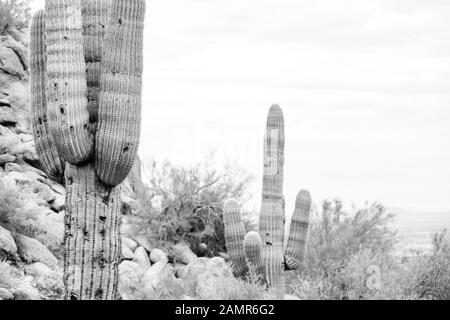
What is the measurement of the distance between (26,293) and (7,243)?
1.00m

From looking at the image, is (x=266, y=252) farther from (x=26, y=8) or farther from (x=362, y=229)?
(x=26, y=8)

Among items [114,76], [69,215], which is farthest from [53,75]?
[69,215]

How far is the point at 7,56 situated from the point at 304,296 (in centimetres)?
927

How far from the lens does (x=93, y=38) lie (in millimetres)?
9008

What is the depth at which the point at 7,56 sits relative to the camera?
18438mm

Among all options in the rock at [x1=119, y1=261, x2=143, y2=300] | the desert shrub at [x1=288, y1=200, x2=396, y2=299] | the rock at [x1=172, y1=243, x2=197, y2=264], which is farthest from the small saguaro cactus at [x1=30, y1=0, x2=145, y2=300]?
the rock at [x1=172, y1=243, x2=197, y2=264]

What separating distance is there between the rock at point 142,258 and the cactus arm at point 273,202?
3.73 metres

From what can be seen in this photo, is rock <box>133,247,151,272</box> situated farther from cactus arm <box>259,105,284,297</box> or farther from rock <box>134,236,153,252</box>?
cactus arm <box>259,105,284,297</box>

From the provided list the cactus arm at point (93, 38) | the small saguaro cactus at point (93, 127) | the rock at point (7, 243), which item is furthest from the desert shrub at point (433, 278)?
the cactus arm at point (93, 38)

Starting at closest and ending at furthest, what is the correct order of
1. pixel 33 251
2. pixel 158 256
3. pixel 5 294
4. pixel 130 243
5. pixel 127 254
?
pixel 5 294
pixel 33 251
pixel 127 254
pixel 130 243
pixel 158 256

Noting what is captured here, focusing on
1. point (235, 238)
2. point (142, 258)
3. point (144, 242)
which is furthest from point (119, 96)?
point (144, 242)

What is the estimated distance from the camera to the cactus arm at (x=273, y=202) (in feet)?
41.8

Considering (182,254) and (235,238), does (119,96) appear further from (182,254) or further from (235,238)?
(182,254)

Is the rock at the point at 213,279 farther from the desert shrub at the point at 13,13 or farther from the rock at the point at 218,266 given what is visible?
the desert shrub at the point at 13,13
